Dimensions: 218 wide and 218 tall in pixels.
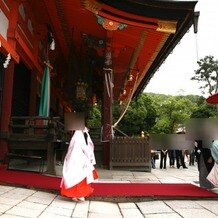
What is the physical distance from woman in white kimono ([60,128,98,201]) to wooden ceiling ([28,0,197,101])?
4238 mm

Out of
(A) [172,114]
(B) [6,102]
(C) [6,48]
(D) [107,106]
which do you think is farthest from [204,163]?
(A) [172,114]

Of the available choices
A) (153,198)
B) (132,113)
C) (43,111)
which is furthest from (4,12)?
(132,113)

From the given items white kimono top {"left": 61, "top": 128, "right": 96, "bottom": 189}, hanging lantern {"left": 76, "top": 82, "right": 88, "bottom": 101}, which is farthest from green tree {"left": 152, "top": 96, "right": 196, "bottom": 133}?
white kimono top {"left": 61, "top": 128, "right": 96, "bottom": 189}

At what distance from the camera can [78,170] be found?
556 centimetres

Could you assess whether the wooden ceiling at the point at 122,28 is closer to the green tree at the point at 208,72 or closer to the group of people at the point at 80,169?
the group of people at the point at 80,169

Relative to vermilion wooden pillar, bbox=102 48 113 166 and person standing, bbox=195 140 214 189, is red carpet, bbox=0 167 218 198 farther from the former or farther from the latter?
vermilion wooden pillar, bbox=102 48 113 166

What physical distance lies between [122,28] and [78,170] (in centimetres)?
569

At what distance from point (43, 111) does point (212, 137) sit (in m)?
5.68

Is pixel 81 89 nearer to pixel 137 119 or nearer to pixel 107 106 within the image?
pixel 107 106

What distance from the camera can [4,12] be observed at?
837 centimetres

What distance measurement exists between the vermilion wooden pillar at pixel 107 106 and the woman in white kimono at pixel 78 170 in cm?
446

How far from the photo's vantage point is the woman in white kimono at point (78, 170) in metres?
5.41

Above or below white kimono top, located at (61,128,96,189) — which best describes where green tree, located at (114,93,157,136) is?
above

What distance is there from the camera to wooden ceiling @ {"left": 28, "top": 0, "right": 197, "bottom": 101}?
29.1 ft
